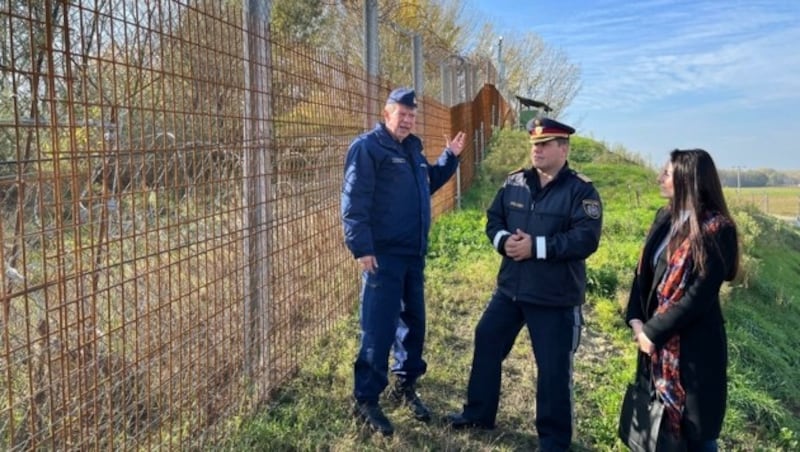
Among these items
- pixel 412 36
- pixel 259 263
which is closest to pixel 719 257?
pixel 259 263

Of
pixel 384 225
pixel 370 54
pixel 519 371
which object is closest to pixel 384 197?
pixel 384 225

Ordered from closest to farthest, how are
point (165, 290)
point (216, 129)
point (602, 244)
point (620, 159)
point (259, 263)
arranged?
1. point (165, 290)
2. point (216, 129)
3. point (259, 263)
4. point (602, 244)
5. point (620, 159)

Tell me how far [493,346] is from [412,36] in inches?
190

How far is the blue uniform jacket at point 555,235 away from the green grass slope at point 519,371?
0.94 metres

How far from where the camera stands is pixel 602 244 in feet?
26.6

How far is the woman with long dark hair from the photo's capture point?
9.11ft

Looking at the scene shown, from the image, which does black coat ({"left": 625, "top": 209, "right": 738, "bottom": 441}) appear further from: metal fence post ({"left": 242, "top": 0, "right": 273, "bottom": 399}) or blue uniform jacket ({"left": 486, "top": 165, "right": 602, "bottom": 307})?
metal fence post ({"left": 242, "top": 0, "right": 273, "bottom": 399})

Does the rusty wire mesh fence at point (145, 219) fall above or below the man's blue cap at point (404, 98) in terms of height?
below

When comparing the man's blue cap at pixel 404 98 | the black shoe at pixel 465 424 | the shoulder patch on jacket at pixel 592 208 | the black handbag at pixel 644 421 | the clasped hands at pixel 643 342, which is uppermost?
the man's blue cap at pixel 404 98

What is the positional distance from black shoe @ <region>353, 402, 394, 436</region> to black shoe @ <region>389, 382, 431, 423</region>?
0.73ft

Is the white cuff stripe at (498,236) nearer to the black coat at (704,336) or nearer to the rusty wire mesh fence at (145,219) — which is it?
the black coat at (704,336)

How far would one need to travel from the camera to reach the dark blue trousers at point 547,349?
11.0 feet

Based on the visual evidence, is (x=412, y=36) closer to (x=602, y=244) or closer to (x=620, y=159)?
(x=602, y=244)

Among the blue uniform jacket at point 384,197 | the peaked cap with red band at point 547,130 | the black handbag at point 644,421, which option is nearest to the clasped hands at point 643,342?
the black handbag at point 644,421
